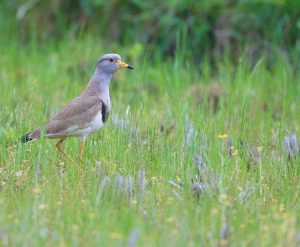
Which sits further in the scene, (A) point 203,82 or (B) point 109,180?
(A) point 203,82

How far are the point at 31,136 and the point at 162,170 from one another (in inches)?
39.7

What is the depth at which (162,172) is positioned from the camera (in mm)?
5992

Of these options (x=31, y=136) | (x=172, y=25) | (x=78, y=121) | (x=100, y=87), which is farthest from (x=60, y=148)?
(x=172, y=25)

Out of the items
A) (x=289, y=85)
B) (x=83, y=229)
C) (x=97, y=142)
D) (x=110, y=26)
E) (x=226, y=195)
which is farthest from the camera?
(x=110, y=26)

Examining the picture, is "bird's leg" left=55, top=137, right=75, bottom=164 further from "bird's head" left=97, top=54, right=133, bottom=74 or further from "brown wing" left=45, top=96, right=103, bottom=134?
"bird's head" left=97, top=54, right=133, bottom=74

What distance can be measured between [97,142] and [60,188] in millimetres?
1266

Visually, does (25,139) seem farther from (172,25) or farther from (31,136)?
(172,25)

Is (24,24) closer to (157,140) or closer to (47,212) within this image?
(157,140)

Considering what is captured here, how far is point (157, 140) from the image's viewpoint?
671 centimetres

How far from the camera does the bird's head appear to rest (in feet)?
24.2

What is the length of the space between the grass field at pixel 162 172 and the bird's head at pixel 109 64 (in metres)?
0.40

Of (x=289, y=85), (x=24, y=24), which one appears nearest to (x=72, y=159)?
(x=289, y=85)

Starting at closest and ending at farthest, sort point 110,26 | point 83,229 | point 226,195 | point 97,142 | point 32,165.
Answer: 1. point 83,229
2. point 226,195
3. point 32,165
4. point 97,142
5. point 110,26

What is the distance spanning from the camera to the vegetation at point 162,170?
4.63m
